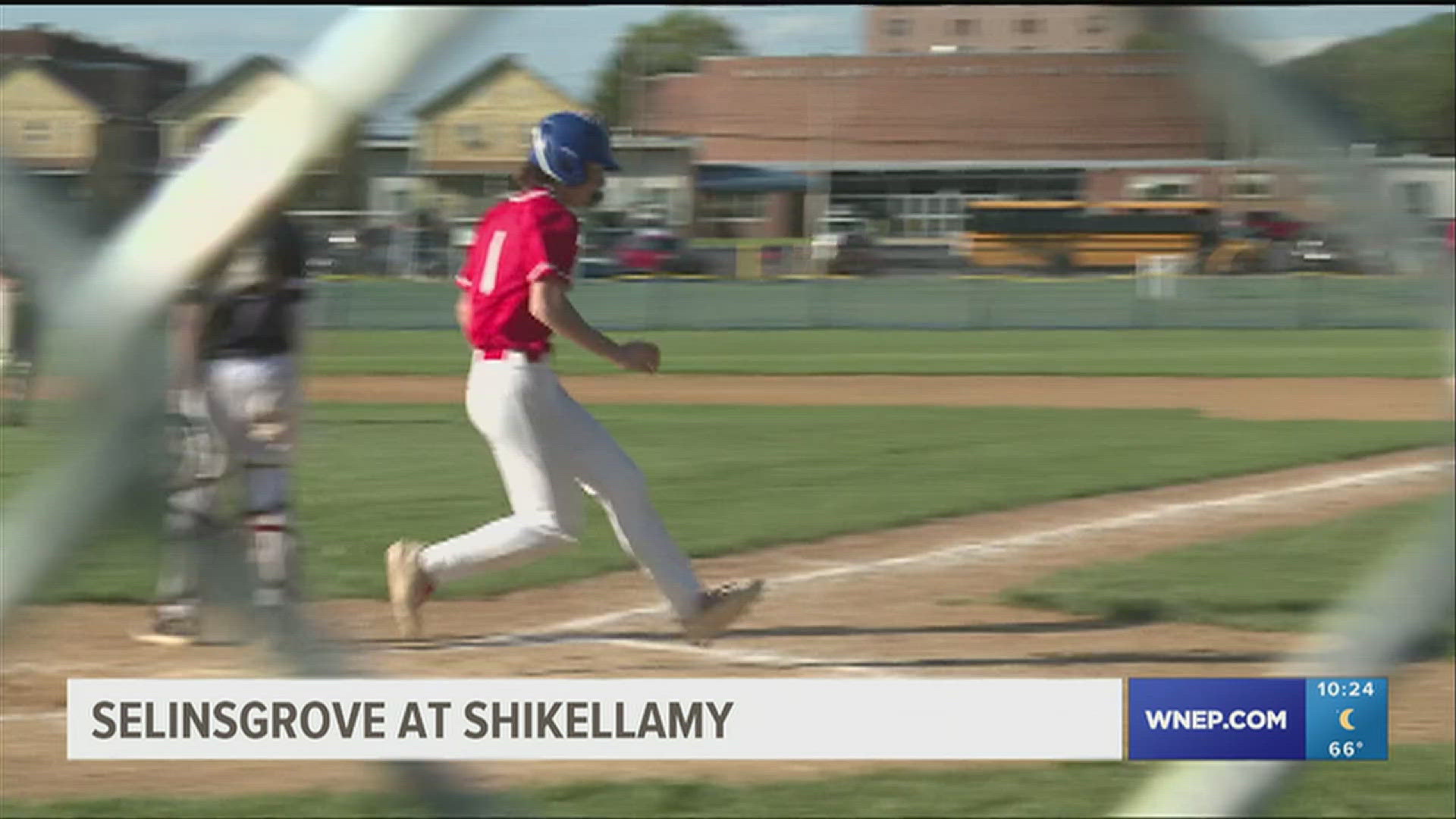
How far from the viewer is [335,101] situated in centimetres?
88

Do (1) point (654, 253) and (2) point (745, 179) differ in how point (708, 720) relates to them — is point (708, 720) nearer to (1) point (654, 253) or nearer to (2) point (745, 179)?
(2) point (745, 179)

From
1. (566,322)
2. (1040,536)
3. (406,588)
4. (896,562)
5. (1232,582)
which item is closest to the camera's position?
(566,322)

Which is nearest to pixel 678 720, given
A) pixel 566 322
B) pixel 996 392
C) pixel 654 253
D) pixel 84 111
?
pixel 566 322

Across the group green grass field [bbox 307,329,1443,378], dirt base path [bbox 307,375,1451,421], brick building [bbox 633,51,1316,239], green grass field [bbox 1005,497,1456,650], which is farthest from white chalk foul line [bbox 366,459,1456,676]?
green grass field [bbox 307,329,1443,378]

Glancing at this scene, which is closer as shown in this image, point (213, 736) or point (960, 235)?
point (213, 736)

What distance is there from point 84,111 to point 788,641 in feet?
13.5

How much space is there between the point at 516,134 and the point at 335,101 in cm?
162

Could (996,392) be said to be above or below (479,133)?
below

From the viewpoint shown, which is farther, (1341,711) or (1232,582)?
(1232,582)

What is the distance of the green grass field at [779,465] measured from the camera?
702 cm

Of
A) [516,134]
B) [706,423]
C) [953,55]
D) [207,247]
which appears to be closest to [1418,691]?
[516,134]

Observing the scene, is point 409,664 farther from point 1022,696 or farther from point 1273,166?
point 1273,166

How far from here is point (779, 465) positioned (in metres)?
10.7

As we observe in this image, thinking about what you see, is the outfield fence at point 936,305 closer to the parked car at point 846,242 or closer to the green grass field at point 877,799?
the parked car at point 846,242
